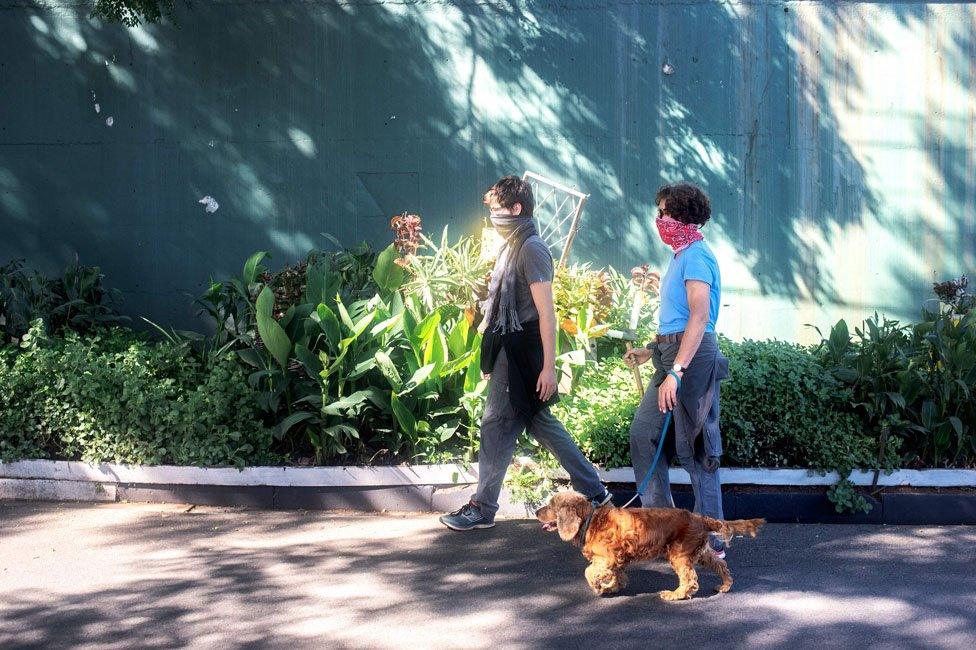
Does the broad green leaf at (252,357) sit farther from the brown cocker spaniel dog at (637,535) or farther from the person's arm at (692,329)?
the person's arm at (692,329)

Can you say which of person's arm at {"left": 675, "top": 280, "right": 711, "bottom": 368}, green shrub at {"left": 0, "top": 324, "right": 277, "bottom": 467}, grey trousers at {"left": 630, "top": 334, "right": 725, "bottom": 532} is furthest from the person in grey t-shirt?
green shrub at {"left": 0, "top": 324, "right": 277, "bottom": 467}

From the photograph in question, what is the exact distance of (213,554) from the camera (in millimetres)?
5734

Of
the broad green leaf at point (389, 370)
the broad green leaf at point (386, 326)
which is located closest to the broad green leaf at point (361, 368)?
the broad green leaf at point (389, 370)

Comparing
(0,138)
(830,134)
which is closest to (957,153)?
(830,134)

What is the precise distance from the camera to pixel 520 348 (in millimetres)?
5750

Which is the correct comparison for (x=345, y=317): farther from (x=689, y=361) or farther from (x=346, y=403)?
(x=689, y=361)

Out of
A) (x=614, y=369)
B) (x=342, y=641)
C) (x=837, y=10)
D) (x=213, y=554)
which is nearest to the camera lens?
(x=342, y=641)

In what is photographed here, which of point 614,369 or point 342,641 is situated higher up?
point 614,369

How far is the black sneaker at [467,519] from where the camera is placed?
6.09m

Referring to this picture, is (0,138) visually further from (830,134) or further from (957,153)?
(957,153)

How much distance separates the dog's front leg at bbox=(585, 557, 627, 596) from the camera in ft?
A: 16.5

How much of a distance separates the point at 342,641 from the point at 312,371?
2.49 metres

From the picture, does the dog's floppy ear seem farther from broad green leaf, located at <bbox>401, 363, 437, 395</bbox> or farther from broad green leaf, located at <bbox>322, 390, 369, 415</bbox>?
broad green leaf, located at <bbox>322, 390, 369, 415</bbox>

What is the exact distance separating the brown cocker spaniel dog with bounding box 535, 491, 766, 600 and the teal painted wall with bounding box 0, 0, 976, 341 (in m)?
4.22
